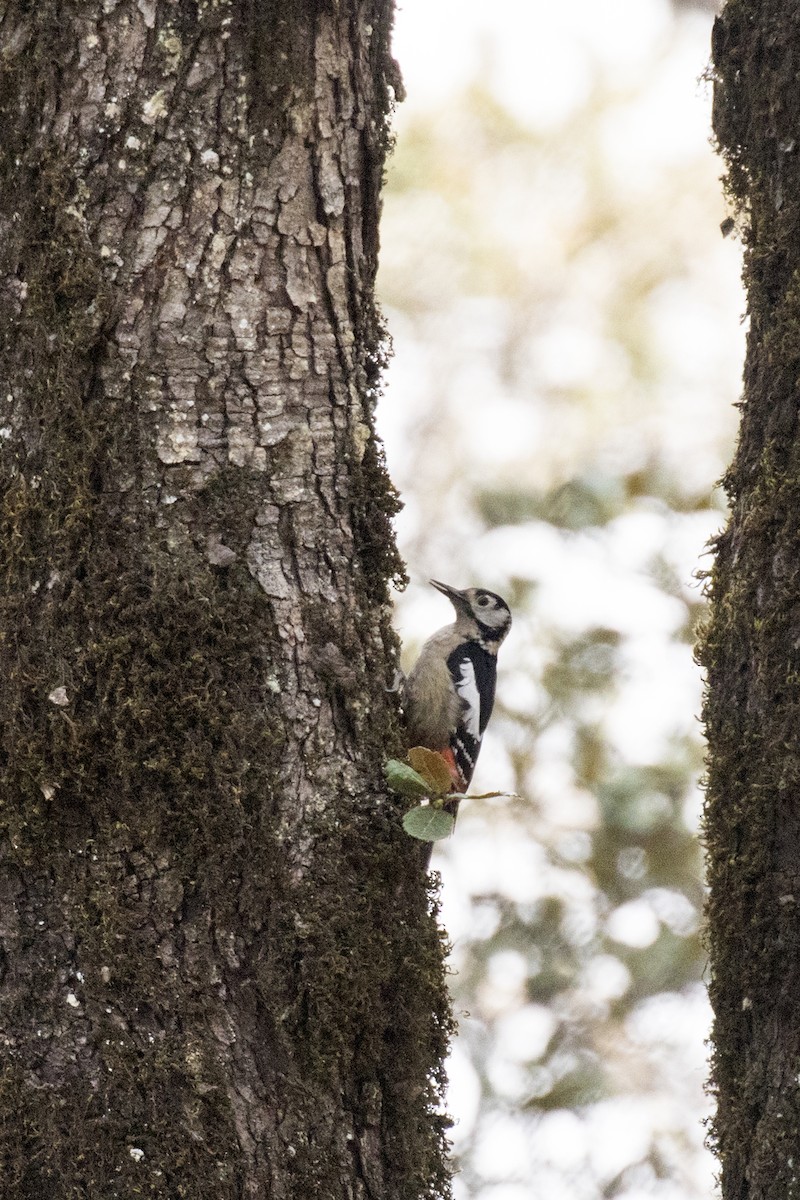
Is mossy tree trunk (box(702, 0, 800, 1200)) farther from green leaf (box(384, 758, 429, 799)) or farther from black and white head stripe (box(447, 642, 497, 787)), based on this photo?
black and white head stripe (box(447, 642, 497, 787))

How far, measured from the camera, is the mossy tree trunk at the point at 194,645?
7.98 feet

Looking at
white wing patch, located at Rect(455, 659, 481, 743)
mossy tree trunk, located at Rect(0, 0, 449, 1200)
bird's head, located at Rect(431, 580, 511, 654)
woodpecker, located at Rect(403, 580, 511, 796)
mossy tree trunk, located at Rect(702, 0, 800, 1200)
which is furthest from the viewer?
bird's head, located at Rect(431, 580, 511, 654)

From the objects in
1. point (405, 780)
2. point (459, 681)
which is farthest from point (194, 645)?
point (459, 681)

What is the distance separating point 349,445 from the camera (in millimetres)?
2840

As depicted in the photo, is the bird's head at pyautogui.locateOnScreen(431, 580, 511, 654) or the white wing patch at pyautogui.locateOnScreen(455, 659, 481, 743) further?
the bird's head at pyautogui.locateOnScreen(431, 580, 511, 654)

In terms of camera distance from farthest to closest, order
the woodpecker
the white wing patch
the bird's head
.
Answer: the bird's head → the white wing patch → the woodpecker

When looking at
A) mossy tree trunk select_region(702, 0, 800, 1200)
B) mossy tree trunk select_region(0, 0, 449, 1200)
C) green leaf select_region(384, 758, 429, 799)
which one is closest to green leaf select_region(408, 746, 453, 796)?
green leaf select_region(384, 758, 429, 799)

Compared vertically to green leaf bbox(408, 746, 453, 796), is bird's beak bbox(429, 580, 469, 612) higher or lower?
higher

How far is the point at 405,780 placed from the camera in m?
2.66

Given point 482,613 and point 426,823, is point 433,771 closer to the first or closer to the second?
point 426,823

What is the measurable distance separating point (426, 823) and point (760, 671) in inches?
29.7

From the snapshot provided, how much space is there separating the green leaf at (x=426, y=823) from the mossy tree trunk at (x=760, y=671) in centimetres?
60

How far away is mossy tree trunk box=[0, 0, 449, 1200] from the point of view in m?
2.43

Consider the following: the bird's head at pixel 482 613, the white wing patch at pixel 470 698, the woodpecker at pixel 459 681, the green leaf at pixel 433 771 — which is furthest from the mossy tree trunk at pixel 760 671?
the bird's head at pixel 482 613
